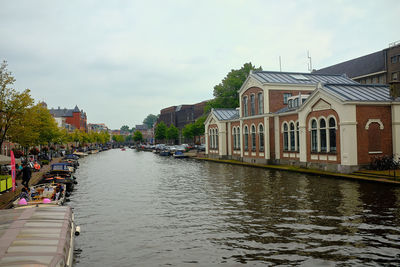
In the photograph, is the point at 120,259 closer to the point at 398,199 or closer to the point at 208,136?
the point at 398,199

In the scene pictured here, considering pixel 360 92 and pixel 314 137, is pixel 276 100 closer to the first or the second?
pixel 314 137

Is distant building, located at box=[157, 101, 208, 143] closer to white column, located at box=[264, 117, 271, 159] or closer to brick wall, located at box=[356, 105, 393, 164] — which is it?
white column, located at box=[264, 117, 271, 159]

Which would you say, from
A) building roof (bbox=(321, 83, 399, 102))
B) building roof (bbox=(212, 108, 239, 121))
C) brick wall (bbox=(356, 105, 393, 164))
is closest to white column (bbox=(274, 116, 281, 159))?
building roof (bbox=(321, 83, 399, 102))

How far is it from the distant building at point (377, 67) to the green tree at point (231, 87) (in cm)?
2103

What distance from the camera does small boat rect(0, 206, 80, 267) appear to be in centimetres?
661

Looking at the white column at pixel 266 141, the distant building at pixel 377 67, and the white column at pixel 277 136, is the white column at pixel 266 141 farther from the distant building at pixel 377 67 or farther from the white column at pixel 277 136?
the distant building at pixel 377 67

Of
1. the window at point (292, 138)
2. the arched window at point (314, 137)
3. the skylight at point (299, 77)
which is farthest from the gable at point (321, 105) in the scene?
the skylight at point (299, 77)

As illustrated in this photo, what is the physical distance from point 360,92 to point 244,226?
2094 centimetres

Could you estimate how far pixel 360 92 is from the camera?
28875 mm

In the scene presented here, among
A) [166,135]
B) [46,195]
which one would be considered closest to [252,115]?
[46,195]

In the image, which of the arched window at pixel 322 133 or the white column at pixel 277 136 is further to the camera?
the white column at pixel 277 136

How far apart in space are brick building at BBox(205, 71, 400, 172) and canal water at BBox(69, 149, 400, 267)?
535 cm

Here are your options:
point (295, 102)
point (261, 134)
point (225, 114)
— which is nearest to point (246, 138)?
point (261, 134)

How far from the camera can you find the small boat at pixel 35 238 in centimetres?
661
